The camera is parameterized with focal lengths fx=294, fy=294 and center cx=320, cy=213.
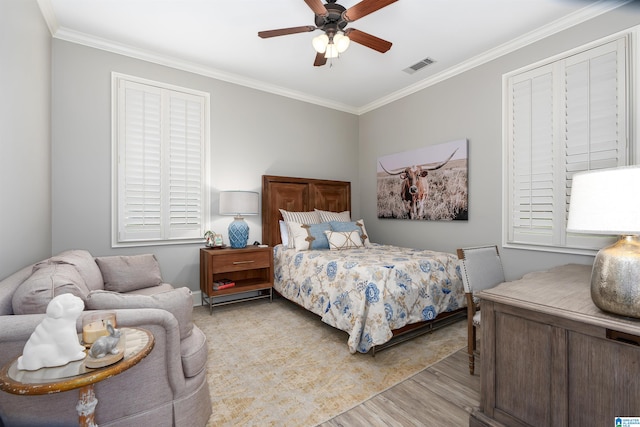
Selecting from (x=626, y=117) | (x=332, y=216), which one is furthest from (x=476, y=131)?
(x=332, y=216)

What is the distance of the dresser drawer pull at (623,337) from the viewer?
1115 mm

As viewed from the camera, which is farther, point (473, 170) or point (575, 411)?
point (473, 170)

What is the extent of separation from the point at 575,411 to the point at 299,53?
12.0 feet

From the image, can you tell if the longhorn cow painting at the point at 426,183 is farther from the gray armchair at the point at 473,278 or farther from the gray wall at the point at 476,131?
the gray armchair at the point at 473,278

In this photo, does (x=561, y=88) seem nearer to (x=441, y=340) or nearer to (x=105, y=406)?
(x=441, y=340)

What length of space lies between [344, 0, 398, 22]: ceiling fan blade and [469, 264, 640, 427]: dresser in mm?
1965

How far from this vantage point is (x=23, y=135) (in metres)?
2.10

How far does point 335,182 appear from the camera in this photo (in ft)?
16.0

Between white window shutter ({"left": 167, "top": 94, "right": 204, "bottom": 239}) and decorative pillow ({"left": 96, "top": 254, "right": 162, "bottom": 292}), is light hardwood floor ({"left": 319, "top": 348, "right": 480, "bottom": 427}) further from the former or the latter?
white window shutter ({"left": 167, "top": 94, "right": 204, "bottom": 239})

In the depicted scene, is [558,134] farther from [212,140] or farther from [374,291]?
[212,140]

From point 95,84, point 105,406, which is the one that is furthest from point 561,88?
point 95,84

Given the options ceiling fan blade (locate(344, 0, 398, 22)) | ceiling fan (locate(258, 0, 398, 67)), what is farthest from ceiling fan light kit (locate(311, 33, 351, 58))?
ceiling fan blade (locate(344, 0, 398, 22))

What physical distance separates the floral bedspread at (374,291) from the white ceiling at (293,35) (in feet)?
7.55

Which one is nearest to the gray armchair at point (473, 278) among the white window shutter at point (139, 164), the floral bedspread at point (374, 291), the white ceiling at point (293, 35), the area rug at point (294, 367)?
the area rug at point (294, 367)
